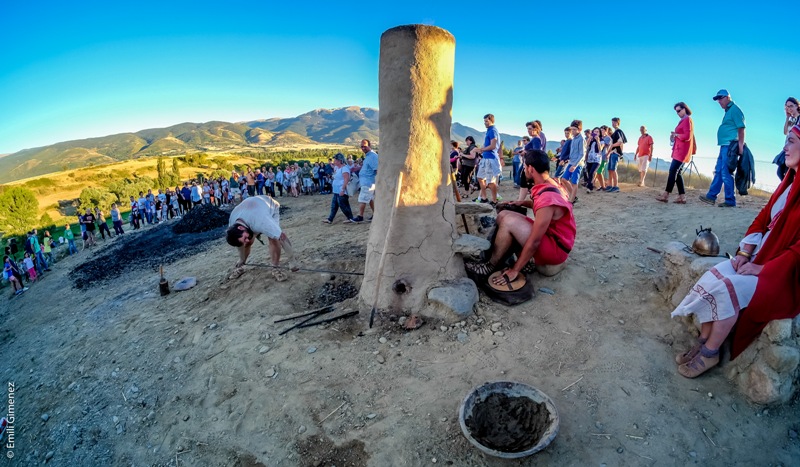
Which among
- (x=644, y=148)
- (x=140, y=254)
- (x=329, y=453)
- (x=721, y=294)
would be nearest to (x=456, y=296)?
(x=329, y=453)

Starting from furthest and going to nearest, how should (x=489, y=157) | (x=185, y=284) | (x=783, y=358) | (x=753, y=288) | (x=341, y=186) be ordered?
(x=341, y=186)
(x=489, y=157)
(x=185, y=284)
(x=753, y=288)
(x=783, y=358)

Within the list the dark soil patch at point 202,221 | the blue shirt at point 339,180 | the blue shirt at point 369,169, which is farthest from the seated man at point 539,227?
the dark soil patch at point 202,221

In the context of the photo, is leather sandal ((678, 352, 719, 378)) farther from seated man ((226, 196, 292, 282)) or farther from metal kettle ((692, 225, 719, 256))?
seated man ((226, 196, 292, 282))

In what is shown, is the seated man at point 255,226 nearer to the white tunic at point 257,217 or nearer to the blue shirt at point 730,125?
the white tunic at point 257,217

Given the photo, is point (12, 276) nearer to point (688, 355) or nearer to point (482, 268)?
point (482, 268)

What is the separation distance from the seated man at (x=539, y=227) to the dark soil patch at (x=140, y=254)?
8.77 meters

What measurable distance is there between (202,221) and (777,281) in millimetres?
14514

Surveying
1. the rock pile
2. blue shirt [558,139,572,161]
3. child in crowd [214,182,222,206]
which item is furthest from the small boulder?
child in crowd [214,182,222,206]

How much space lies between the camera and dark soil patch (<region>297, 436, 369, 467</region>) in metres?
2.86

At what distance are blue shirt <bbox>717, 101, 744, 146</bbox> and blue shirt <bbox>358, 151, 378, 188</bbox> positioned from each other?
21.5 ft

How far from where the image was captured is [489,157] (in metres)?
7.95

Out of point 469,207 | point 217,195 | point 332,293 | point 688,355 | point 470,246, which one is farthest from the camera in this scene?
point 217,195

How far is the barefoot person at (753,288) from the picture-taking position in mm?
2768

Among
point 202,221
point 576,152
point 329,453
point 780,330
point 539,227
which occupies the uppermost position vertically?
point 576,152
